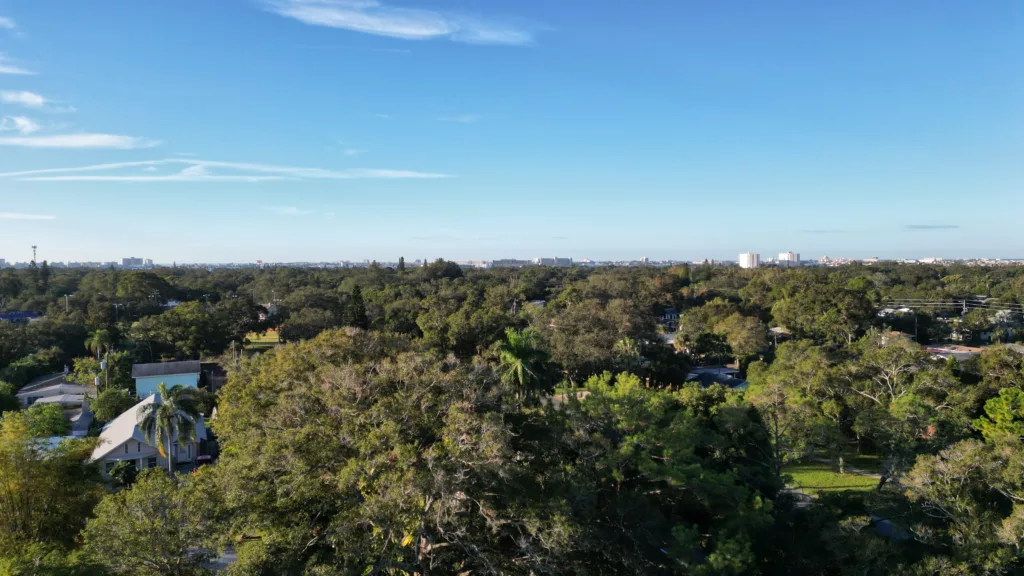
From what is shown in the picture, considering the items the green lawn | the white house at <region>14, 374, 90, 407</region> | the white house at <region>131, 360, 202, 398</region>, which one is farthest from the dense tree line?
the white house at <region>131, 360, 202, 398</region>

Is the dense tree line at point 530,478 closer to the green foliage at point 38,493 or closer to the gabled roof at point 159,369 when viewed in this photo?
the green foliage at point 38,493

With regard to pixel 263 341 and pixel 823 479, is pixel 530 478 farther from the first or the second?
pixel 263 341

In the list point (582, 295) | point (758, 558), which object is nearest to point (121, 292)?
point (582, 295)

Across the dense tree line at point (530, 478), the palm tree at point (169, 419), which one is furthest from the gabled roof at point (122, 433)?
the dense tree line at point (530, 478)

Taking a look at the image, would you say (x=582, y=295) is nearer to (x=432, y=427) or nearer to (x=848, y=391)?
(x=848, y=391)

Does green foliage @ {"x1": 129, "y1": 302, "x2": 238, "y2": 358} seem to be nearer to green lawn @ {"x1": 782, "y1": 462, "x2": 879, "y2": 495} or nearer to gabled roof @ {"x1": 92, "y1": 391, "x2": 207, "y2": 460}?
gabled roof @ {"x1": 92, "y1": 391, "x2": 207, "y2": 460}

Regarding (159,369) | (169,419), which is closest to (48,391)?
(159,369)
